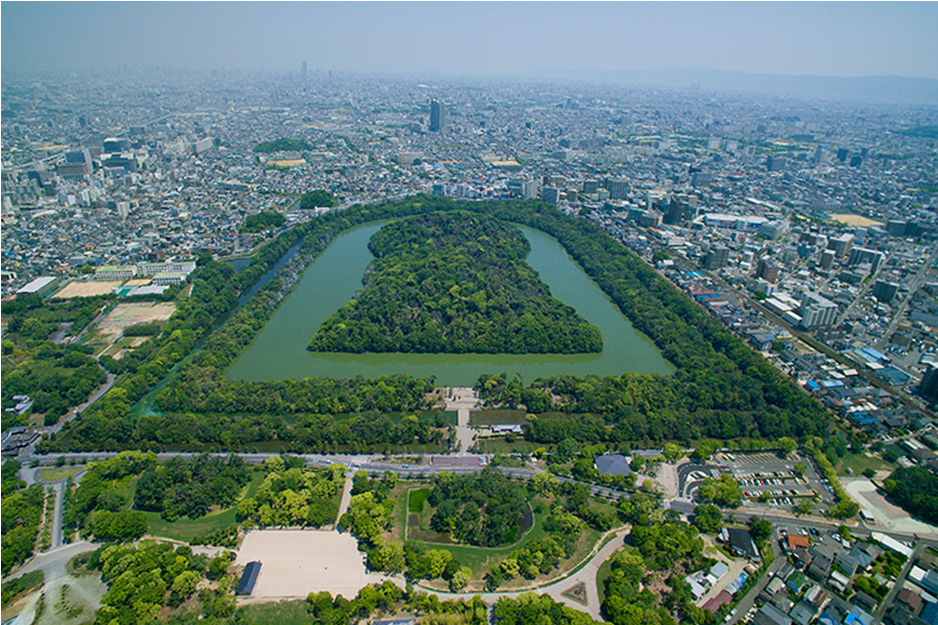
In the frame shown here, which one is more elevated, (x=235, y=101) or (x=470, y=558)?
(x=235, y=101)

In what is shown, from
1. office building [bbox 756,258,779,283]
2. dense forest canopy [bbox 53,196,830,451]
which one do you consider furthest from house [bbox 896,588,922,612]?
office building [bbox 756,258,779,283]

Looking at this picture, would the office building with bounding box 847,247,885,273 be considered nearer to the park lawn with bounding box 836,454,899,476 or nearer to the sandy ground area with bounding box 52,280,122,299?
the park lawn with bounding box 836,454,899,476

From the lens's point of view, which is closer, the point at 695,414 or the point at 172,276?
the point at 695,414

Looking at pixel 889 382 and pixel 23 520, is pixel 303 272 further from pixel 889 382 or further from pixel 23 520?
pixel 889 382

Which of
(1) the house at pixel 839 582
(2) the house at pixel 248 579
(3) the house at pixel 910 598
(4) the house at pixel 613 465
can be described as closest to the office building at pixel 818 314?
(4) the house at pixel 613 465

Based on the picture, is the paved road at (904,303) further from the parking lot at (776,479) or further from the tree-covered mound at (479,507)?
the tree-covered mound at (479,507)

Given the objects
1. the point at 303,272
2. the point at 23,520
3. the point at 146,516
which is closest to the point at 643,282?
the point at 303,272
